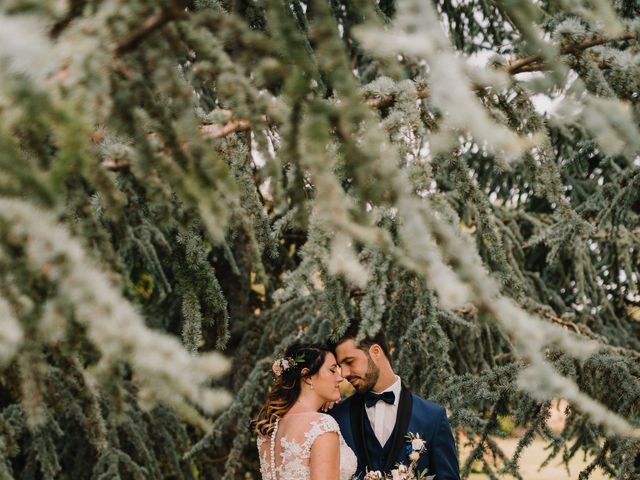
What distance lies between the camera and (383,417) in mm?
3488

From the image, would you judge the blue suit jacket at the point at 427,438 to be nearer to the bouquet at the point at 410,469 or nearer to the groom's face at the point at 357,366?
the bouquet at the point at 410,469

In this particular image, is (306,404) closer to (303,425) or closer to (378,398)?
(303,425)

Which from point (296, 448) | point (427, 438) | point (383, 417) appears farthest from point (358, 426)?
point (296, 448)

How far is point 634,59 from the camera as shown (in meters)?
1.77

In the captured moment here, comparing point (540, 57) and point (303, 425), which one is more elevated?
point (540, 57)

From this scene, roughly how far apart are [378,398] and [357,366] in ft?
0.64

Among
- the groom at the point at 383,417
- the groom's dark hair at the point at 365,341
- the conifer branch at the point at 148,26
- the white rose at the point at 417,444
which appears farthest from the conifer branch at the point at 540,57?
the white rose at the point at 417,444

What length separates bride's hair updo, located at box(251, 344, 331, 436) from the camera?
3.36 metres

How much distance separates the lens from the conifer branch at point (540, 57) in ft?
5.99

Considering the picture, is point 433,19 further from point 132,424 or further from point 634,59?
point 132,424

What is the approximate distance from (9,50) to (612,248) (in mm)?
5675

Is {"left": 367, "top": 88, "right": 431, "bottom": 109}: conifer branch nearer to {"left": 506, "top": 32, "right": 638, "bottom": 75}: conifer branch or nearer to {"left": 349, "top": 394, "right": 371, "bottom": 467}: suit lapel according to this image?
{"left": 506, "top": 32, "right": 638, "bottom": 75}: conifer branch

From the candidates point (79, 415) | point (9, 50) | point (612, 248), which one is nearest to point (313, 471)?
point (79, 415)

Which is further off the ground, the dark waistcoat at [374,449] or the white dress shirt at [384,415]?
the white dress shirt at [384,415]
